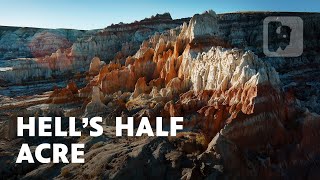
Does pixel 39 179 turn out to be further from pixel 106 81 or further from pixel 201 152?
pixel 106 81

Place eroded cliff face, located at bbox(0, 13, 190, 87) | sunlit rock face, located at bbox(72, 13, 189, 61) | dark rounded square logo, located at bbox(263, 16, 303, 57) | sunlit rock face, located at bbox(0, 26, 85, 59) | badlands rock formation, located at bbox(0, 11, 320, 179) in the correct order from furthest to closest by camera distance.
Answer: sunlit rock face, located at bbox(0, 26, 85, 59)
sunlit rock face, located at bbox(72, 13, 189, 61)
eroded cliff face, located at bbox(0, 13, 190, 87)
dark rounded square logo, located at bbox(263, 16, 303, 57)
badlands rock formation, located at bbox(0, 11, 320, 179)

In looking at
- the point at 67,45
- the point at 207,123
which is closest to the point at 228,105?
the point at 207,123

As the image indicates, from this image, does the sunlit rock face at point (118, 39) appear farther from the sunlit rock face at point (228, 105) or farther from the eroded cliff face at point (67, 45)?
the sunlit rock face at point (228, 105)

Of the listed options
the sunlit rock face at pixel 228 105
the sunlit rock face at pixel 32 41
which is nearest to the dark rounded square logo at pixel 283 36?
the sunlit rock face at pixel 228 105

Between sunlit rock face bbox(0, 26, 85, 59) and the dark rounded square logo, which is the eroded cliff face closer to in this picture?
sunlit rock face bbox(0, 26, 85, 59)

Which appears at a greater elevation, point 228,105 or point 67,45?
point 67,45

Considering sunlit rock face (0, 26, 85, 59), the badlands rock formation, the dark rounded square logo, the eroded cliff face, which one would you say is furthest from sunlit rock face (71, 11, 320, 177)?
A: sunlit rock face (0, 26, 85, 59)

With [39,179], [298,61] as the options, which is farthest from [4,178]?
[298,61]

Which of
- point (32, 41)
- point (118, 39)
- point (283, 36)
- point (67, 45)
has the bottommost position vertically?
point (283, 36)

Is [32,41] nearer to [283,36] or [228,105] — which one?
[283,36]

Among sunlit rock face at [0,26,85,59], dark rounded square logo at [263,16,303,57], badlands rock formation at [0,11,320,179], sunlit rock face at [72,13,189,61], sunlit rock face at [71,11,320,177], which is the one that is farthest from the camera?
Result: sunlit rock face at [0,26,85,59]

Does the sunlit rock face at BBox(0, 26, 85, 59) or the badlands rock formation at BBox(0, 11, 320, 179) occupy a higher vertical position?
the sunlit rock face at BBox(0, 26, 85, 59)

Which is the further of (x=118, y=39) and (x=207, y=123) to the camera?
(x=118, y=39)

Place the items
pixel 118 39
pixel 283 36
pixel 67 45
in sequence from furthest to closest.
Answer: pixel 67 45 → pixel 118 39 → pixel 283 36
